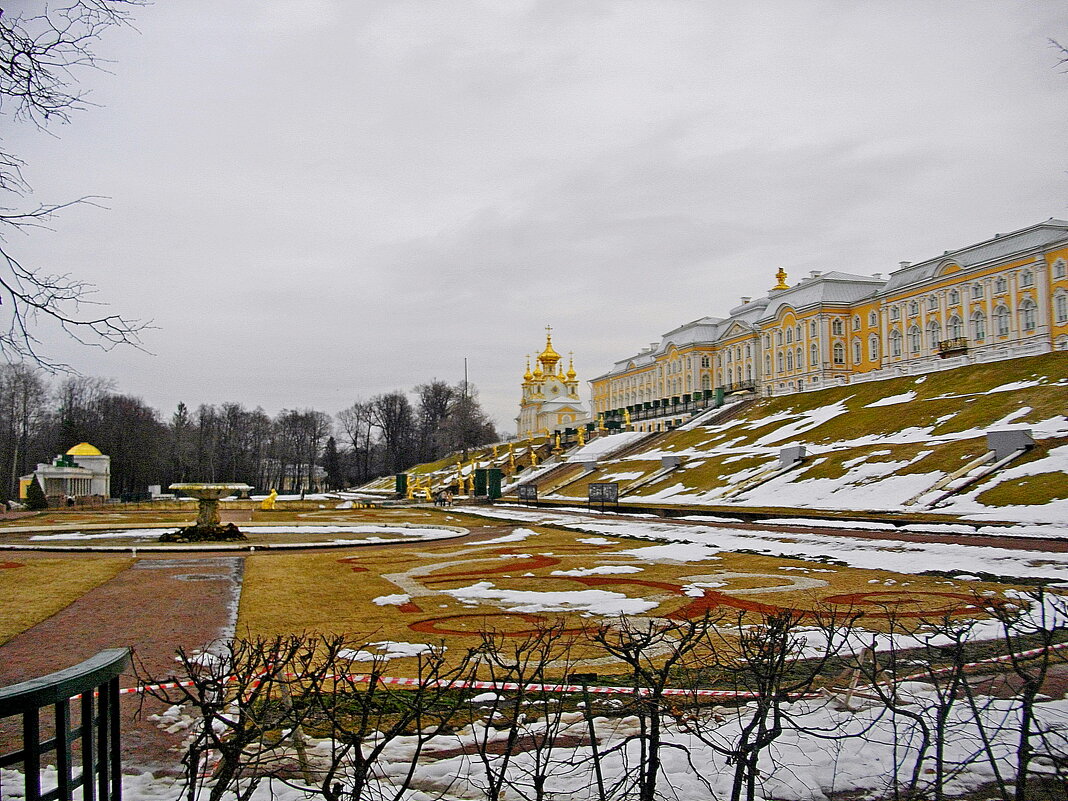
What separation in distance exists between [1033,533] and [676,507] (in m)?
15.9

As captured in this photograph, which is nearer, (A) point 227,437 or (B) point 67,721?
(B) point 67,721

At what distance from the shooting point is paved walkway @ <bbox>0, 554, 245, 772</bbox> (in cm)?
577

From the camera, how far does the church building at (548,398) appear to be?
355 ft

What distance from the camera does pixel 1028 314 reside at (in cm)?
5316

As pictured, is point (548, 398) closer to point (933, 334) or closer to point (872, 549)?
point (933, 334)

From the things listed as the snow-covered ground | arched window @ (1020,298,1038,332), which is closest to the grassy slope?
the snow-covered ground

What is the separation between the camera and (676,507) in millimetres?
33719

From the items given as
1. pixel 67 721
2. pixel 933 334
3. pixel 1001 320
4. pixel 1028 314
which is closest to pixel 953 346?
pixel 1001 320

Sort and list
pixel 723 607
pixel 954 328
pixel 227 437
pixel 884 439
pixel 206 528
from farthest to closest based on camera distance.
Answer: pixel 227 437 → pixel 954 328 → pixel 884 439 → pixel 206 528 → pixel 723 607

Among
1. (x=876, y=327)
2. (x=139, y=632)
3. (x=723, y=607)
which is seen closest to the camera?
(x=139, y=632)

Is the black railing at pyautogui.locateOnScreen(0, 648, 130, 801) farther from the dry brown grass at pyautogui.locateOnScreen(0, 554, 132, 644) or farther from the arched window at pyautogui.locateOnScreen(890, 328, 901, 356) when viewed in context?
the arched window at pyautogui.locateOnScreen(890, 328, 901, 356)

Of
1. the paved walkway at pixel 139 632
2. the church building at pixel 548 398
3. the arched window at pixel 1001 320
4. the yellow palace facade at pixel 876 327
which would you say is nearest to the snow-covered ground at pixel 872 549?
the paved walkway at pixel 139 632

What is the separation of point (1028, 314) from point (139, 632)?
58217 mm

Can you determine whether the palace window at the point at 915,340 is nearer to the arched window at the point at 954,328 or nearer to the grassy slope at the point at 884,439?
the arched window at the point at 954,328
